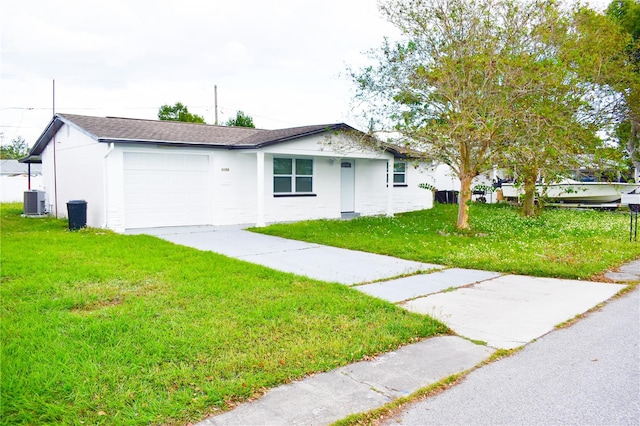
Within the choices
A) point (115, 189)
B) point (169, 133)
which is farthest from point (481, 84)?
point (115, 189)

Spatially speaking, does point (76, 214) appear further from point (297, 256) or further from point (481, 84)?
point (481, 84)

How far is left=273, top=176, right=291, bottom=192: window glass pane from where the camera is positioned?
16.5m

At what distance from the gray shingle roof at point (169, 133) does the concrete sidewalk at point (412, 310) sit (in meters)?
3.82

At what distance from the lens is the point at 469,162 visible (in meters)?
13.1

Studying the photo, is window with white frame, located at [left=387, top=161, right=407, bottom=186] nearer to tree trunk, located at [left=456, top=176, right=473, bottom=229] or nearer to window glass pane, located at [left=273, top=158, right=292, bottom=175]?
window glass pane, located at [left=273, top=158, right=292, bottom=175]

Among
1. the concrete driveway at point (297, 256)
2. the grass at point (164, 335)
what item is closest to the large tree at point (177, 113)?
the concrete driveway at point (297, 256)

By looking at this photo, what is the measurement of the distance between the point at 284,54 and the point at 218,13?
6.20 m

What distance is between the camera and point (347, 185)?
1902 centimetres

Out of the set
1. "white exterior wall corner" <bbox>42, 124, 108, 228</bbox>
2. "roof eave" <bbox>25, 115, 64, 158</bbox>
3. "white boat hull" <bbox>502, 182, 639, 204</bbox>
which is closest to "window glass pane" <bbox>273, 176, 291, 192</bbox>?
"white exterior wall corner" <bbox>42, 124, 108, 228</bbox>

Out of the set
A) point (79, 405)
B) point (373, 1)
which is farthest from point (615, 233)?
point (79, 405)

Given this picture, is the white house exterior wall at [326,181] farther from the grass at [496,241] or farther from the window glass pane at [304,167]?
the grass at [496,241]

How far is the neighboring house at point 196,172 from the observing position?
13.6m

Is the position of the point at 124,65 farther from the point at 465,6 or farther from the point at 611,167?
the point at 611,167

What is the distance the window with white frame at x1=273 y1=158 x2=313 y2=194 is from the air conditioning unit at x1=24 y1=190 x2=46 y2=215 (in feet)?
30.3
